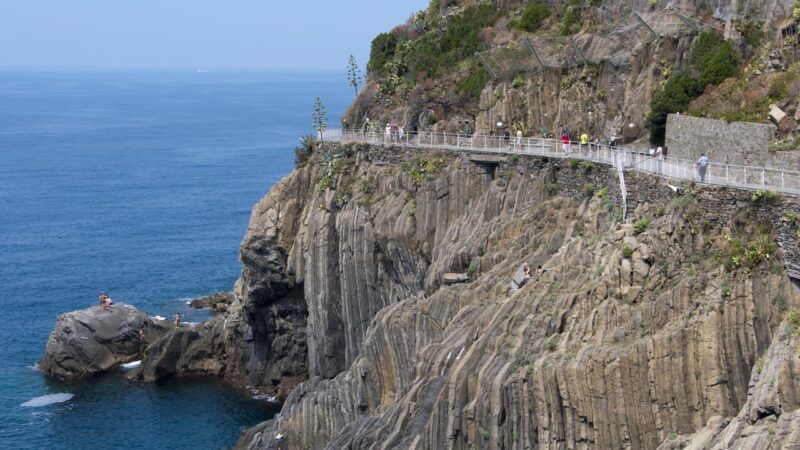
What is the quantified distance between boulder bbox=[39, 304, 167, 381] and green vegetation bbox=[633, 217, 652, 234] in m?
50.4

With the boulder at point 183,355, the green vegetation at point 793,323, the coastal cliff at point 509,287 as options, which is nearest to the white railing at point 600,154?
the coastal cliff at point 509,287

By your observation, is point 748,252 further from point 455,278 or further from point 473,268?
point 455,278

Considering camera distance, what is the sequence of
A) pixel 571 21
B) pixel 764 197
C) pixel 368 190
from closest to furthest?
pixel 764 197 → pixel 368 190 → pixel 571 21

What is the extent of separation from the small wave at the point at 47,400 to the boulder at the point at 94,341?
328 centimetres

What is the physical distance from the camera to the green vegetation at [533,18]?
81062mm

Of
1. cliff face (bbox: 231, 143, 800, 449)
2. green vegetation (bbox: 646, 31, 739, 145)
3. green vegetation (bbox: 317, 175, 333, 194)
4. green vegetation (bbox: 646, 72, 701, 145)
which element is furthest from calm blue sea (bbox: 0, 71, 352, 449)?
green vegetation (bbox: 646, 31, 739, 145)

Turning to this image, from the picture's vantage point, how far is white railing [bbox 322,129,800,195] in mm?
45156

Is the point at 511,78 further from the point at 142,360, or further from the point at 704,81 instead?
the point at 142,360

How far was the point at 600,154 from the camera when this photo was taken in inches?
2330

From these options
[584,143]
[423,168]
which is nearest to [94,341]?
[423,168]

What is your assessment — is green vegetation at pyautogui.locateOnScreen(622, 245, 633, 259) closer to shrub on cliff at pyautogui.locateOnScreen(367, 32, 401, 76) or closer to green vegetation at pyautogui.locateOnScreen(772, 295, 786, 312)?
green vegetation at pyautogui.locateOnScreen(772, 295, 786, 312)

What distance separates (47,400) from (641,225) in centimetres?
4853

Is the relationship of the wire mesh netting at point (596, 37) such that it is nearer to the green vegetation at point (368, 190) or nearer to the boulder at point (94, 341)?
the green vegetation at point (368, 190)

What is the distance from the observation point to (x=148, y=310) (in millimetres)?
102312
